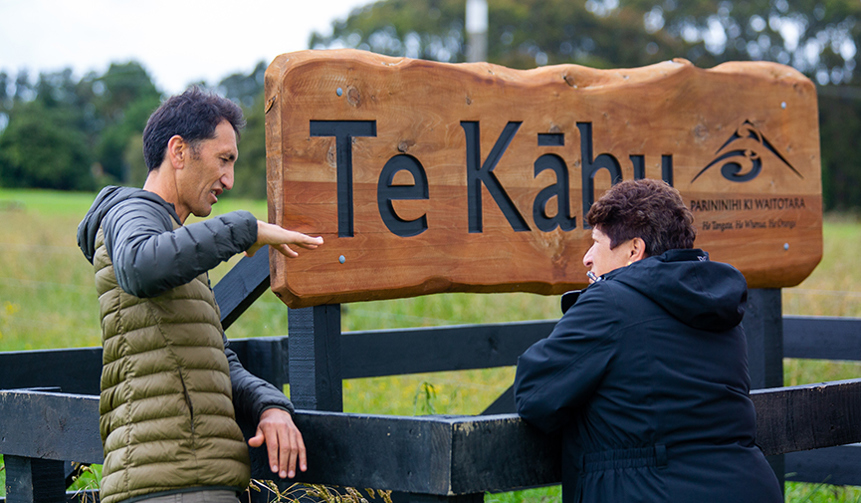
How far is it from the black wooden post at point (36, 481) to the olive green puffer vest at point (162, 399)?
0.52 meters

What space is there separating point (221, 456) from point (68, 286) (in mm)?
9541

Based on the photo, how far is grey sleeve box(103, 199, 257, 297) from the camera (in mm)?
1619

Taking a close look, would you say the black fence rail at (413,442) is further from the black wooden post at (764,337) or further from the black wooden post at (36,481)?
the black wooden post at (764,337)

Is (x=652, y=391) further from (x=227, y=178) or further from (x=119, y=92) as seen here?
(x=119, y=92)

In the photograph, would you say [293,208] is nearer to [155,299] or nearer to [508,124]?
[155,299]

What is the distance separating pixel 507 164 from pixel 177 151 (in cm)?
132

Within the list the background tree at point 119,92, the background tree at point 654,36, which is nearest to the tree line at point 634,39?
the background tree at point 654,36

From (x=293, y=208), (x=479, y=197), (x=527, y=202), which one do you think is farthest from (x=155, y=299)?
(x=527, y=202)

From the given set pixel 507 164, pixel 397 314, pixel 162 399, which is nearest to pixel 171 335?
pixel 162 399

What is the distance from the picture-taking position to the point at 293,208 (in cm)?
239

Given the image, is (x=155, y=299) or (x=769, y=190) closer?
(x=155, y=299)

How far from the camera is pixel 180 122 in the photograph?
193 cm

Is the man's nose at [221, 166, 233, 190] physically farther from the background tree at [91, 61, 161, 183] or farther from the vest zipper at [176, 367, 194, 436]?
the background tree at [91, 61, 161, 183]

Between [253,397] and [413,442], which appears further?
[253,397]
